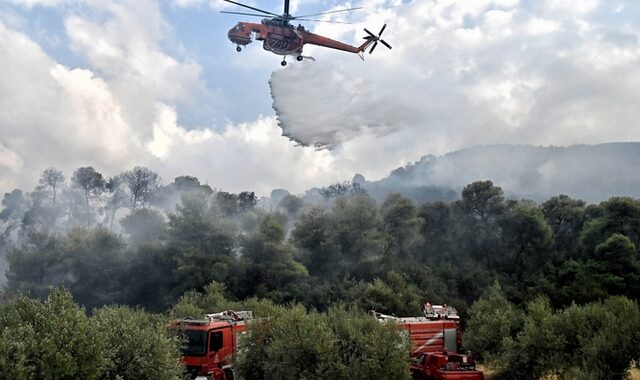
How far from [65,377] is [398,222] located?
6350cm

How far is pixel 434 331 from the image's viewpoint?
32.8 m

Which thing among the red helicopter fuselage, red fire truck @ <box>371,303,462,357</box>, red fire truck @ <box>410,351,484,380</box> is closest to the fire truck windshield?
red fire truck @ <box>371,303,462,357</box>

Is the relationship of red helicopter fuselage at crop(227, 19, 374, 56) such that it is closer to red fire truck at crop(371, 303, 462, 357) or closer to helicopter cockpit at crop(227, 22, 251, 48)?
helicopter cockpit at crop(227, 22, 251, 48)

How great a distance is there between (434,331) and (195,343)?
14.6 m

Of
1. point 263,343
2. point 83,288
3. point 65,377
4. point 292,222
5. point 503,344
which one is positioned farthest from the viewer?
point 292,222

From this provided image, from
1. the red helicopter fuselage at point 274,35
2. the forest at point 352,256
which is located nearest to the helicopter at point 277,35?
the red helicopter fuselage at point 274,35

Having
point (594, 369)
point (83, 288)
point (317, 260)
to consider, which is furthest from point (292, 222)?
point (594, 369)

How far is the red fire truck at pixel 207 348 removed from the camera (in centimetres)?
2533

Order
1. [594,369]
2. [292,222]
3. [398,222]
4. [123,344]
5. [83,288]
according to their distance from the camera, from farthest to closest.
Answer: [292,222]
[398,222]
[83,288]
[594,369]
[123,344]

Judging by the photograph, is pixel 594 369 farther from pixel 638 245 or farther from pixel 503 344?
pixel 638 245

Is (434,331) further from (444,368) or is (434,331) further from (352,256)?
(352,256)

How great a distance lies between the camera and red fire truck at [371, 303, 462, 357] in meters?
31.9

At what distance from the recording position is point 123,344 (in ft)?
60.7

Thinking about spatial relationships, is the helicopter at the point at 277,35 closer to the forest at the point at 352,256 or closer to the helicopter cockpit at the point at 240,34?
the helicopter cockpit at the point at 240,34
